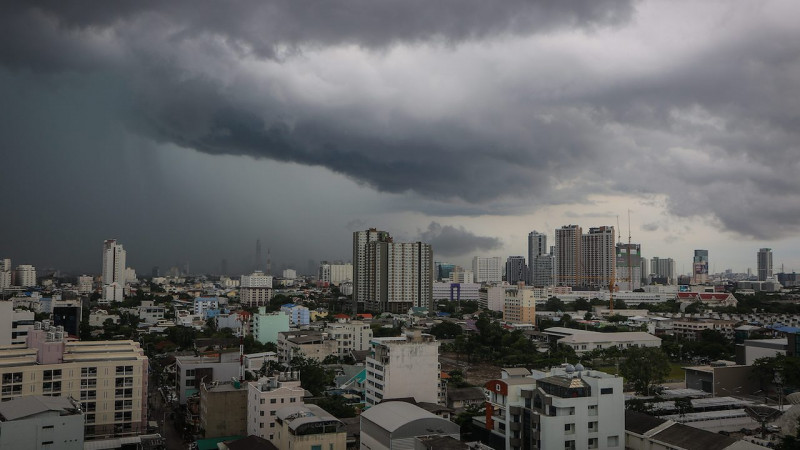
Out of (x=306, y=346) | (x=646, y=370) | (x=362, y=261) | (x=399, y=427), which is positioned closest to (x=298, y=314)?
(x=362, y=261)

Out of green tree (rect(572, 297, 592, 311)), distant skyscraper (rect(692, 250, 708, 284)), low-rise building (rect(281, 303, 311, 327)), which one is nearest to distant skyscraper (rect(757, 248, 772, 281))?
distant skyscraper (rect(692, 250, 708, 284))

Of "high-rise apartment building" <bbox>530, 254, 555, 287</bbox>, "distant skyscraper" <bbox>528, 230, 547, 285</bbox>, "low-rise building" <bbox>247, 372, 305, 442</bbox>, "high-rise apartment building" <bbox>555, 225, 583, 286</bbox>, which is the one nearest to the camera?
"low-rise building" <bbox>247, 372, 305, 442</bbox>

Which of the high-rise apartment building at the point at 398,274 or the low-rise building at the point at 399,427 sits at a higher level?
the high-rise apartment building at the point at 398,274

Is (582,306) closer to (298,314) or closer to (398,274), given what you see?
(398,274)

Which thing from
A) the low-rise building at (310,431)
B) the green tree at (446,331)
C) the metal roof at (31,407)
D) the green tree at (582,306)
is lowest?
the green tree at (446,331)

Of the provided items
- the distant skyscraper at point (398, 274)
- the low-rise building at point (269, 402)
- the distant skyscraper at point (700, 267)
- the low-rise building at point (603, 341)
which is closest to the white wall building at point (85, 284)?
the distant skyscraper at point (398, 274)

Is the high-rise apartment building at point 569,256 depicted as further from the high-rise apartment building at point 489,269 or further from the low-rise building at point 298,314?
the low-rise building at point 298,314

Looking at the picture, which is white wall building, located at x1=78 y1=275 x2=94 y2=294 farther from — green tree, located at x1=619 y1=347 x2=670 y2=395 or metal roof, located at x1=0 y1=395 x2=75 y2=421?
green tree, located at x1=619 y1=347 x2=670 y2=395
